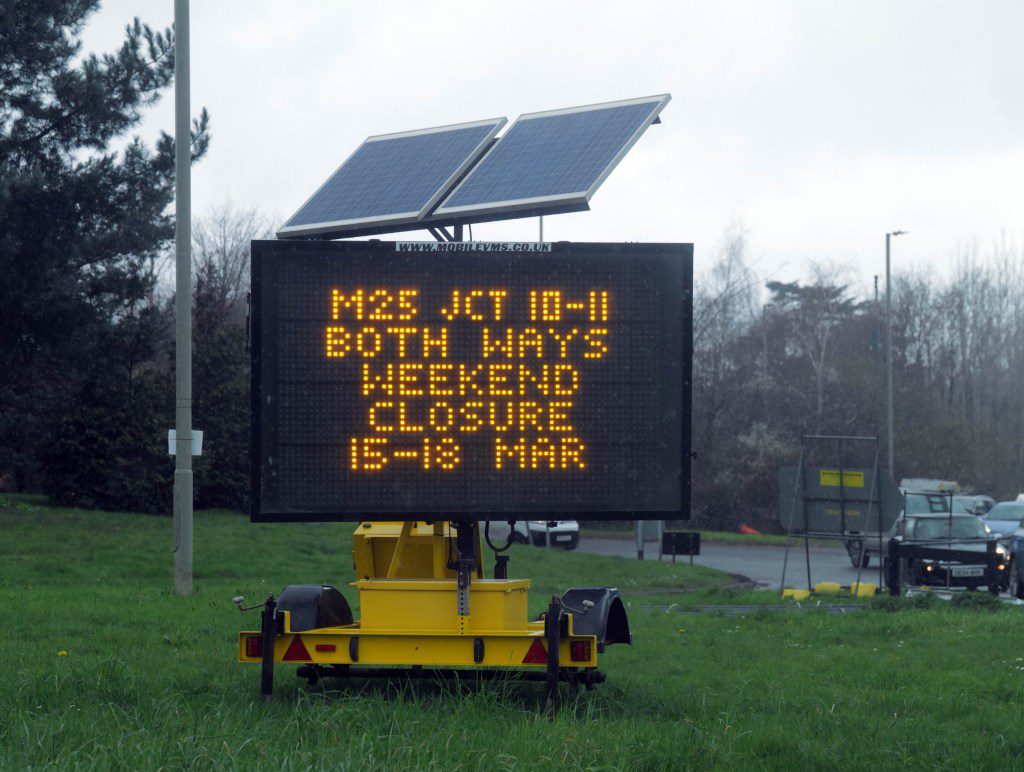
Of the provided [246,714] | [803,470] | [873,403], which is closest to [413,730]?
[246,714]

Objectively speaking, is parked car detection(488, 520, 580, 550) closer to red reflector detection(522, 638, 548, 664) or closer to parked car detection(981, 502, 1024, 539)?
parked car detection(981, 502, 1024, 539)

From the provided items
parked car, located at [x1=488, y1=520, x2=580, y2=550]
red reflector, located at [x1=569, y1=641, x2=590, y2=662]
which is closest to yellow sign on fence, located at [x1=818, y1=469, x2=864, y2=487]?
red reflector, located at [x1=569, y1=641, x2=590, y2=662]

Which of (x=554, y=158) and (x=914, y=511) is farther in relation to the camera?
(x=914, y=511)

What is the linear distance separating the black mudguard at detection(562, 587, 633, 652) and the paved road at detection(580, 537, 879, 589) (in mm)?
18418

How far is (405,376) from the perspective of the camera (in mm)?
8188

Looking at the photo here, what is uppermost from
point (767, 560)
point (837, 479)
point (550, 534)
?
point (837, 479)

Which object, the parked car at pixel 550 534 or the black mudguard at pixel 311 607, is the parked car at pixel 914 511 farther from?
the black mudguard at pixel 311 607

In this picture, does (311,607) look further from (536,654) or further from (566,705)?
(566,705)

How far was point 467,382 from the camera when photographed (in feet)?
26.9

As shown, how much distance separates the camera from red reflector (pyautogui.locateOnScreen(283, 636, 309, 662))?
27.3 ft

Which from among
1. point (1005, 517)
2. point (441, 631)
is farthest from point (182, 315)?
point (1005, 517)

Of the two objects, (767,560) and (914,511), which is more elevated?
(914,511)

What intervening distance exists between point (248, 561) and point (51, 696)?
15999 millimetres

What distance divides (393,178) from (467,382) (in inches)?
142
